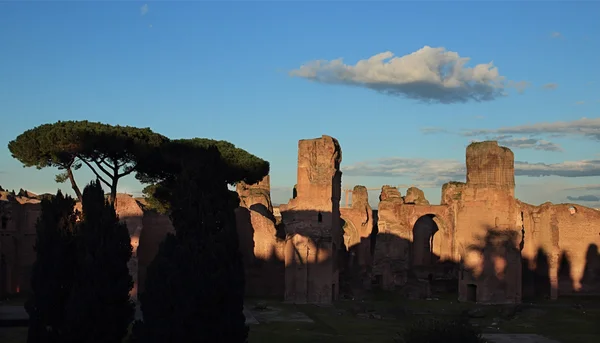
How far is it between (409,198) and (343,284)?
27.3 feet

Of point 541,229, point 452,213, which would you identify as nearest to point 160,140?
point 452,213

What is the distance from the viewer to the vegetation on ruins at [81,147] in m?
27.6

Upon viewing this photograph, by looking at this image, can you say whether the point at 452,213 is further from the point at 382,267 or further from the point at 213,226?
the point at 213,226

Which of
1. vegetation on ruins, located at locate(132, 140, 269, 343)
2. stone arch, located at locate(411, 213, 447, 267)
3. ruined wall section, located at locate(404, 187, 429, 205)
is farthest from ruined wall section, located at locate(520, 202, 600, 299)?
vegetation on ruins, located at locate(132, 140, 269, 343)

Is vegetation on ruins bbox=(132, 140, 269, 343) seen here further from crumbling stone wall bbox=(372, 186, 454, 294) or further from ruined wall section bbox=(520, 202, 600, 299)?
ruined wall section bbox=(520, 202, 600, 299)

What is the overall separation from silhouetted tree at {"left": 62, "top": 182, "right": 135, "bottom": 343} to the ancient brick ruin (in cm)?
1003

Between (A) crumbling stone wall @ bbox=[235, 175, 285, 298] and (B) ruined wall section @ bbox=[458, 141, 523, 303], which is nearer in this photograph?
(B) ruined wall section @ bbox=[458, 141, 523, 303]

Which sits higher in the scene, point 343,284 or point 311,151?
point 311,151

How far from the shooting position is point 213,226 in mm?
14727

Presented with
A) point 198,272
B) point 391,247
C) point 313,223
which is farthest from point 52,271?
point 391,247

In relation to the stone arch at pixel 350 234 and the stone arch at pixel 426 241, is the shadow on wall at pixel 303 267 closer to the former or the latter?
the stone arch at pixel 426 241

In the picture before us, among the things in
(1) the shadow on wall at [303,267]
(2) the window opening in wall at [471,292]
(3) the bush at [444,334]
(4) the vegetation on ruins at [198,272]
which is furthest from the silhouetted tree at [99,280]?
(2) the window opening in wall at [471,292]

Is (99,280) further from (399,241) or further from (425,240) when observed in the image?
(425,240)

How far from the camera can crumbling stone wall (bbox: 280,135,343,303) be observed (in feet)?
92.7
